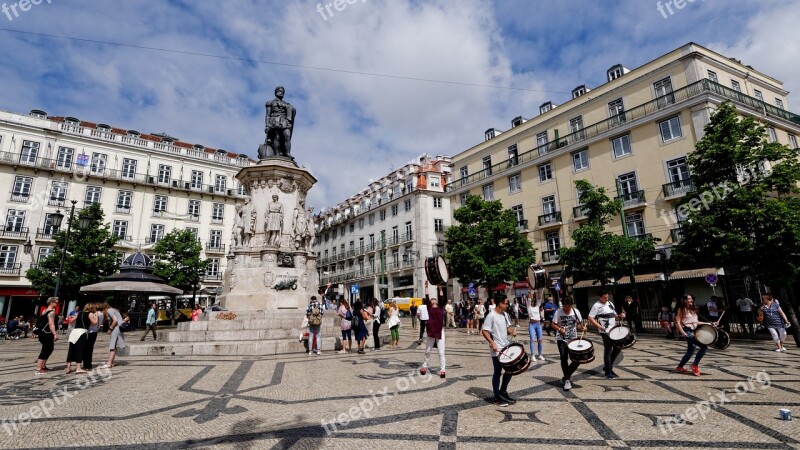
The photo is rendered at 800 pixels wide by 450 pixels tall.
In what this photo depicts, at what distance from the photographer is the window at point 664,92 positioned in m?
24.3

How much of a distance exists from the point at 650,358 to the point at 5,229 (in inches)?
1785

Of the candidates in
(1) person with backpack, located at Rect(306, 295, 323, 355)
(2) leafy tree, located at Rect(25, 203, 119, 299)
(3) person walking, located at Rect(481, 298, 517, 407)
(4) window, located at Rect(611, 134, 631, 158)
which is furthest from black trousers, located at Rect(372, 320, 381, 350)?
(2) leafy tree, located at Rect(25, 203, 119, 299)

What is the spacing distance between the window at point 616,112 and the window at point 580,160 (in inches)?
105

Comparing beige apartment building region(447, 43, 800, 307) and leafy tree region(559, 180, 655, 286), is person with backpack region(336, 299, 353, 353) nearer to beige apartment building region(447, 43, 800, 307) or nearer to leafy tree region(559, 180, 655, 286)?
leafy tree region(559, 180, 655, 286)

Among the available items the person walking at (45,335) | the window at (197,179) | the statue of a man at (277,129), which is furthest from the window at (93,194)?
the person walking at (45,335)

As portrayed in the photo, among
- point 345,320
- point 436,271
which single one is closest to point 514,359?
point 436,271

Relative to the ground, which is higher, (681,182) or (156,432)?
(681,182)

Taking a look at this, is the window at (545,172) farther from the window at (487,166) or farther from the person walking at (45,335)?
the person walking at (45,335)

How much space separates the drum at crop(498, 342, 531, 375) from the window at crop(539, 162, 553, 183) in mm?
27820

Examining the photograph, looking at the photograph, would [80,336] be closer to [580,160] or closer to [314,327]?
[314,327]

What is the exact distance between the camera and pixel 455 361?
9664 mm

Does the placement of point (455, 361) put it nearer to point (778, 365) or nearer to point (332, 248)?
point (778, 365)

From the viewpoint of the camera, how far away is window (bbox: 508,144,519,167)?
33406mm

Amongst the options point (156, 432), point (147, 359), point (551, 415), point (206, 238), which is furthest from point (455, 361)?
point (206, 238)
